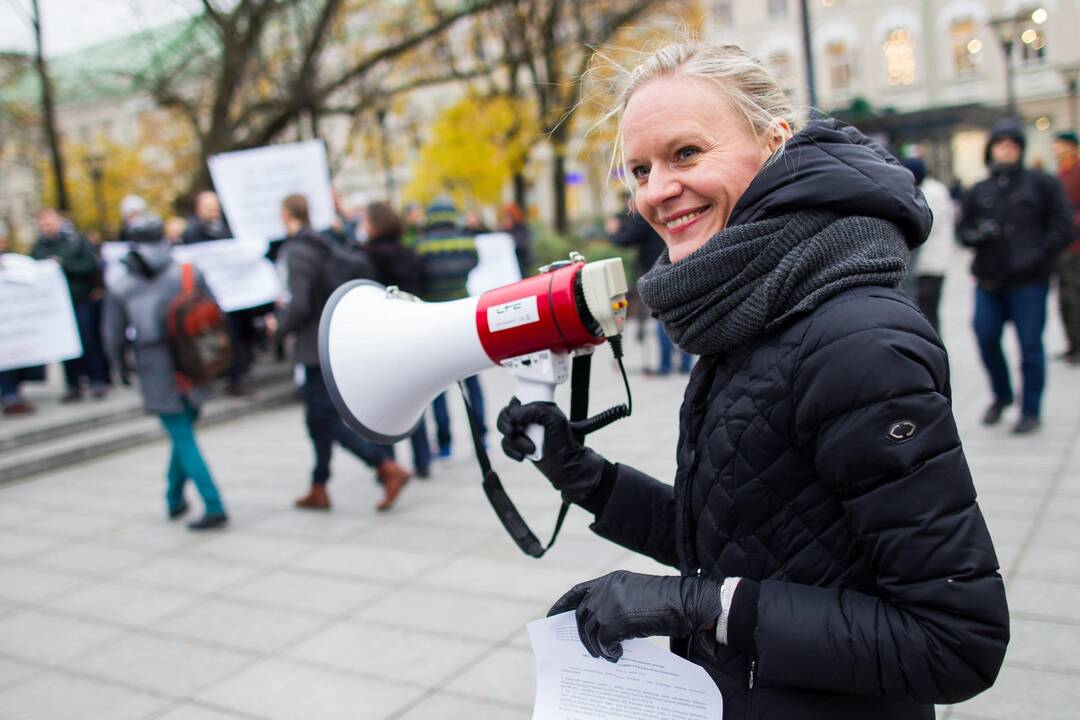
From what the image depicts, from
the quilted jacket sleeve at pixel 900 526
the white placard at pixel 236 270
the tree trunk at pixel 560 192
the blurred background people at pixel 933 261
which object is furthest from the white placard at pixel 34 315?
the tree trunk at pixel 560 192

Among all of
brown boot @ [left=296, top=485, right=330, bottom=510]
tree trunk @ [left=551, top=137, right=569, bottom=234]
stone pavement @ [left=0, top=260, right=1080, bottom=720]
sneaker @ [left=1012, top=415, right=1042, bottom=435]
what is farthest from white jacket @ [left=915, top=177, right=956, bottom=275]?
tree trunk @ [left=551, top=137, right=569, bottom=234]

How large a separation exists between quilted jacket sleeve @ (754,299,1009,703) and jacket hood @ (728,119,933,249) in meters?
0.16

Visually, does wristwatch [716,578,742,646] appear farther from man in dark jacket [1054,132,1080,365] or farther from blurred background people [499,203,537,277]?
blurred background people [499,203,537,277]

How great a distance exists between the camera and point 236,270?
956 centimetres

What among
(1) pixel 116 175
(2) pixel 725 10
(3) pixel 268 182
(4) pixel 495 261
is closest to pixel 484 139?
(4) pixel 495 261

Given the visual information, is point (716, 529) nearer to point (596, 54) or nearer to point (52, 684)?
point (596, 54)

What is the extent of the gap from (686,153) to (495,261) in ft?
34.8

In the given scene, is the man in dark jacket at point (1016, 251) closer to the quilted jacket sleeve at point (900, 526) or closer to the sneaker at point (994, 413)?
the sneaker at point (994, 413)

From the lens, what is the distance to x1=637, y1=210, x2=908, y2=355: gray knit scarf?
1.27m

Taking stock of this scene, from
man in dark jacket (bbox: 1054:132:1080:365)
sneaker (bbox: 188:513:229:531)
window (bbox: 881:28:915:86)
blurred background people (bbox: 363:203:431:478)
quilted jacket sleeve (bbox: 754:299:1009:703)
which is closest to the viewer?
quilted jacket sleeve (bbox: 754:299:1009:703)

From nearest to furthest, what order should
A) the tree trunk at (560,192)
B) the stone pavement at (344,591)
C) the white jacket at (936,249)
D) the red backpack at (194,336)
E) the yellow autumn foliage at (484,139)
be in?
the stone pavement at (344,591) → the red backpack at (194,336) → the white jacket at (936,249) → the yellow autumn foliage at (484,139) → the tree trunk at (560,192)

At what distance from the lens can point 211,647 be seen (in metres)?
3.96

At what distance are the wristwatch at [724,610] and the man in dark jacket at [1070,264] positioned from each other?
7836mm

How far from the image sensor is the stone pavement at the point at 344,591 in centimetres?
340
